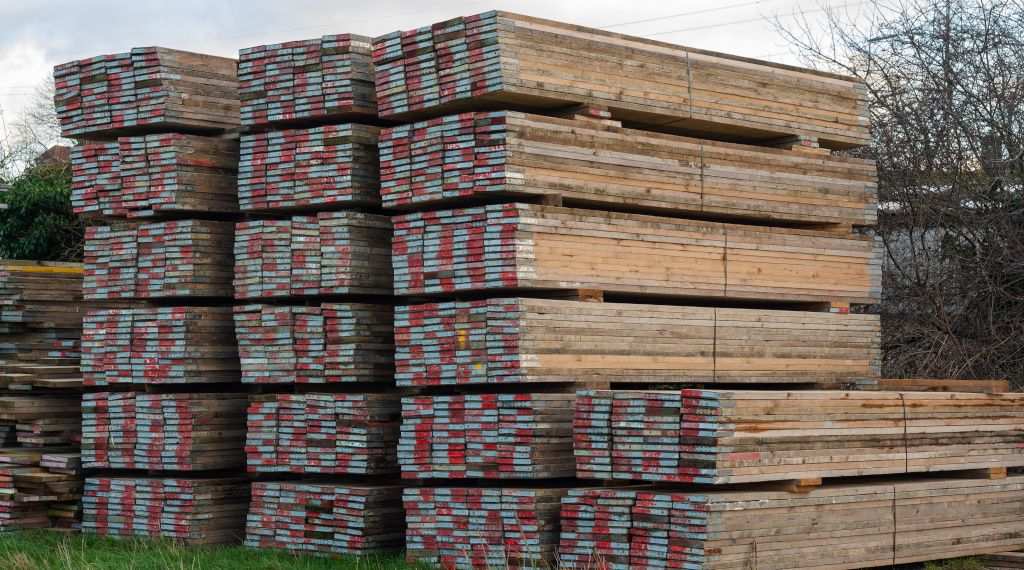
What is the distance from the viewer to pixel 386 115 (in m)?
8.77

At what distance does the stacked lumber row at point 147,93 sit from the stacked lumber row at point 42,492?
8.21ft

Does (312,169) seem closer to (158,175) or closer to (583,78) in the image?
(158,175)

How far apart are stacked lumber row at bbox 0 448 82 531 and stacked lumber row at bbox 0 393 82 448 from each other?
0.38m

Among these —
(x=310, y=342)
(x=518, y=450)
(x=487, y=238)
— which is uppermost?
(x=487, y=238)

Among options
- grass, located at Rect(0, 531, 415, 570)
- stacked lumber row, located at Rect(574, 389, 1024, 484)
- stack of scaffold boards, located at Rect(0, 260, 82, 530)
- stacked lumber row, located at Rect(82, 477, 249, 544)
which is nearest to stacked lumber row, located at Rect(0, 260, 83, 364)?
stack of scaffold boards, located at Rect(0, 260, 82, 530)

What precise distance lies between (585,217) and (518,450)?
150 centimetres

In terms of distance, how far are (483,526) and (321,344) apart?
1.81m

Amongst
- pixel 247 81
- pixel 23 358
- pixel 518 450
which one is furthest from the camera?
pixel 23 358

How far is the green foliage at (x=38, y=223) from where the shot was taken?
16.5 m

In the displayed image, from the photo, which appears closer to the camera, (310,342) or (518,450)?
(518,450)

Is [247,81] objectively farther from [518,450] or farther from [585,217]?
[518,450]

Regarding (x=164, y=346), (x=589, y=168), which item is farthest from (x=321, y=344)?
(x=589, y=168)

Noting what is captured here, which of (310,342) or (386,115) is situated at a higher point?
(386,115)

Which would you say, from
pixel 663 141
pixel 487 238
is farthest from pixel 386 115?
pixel 663 141
